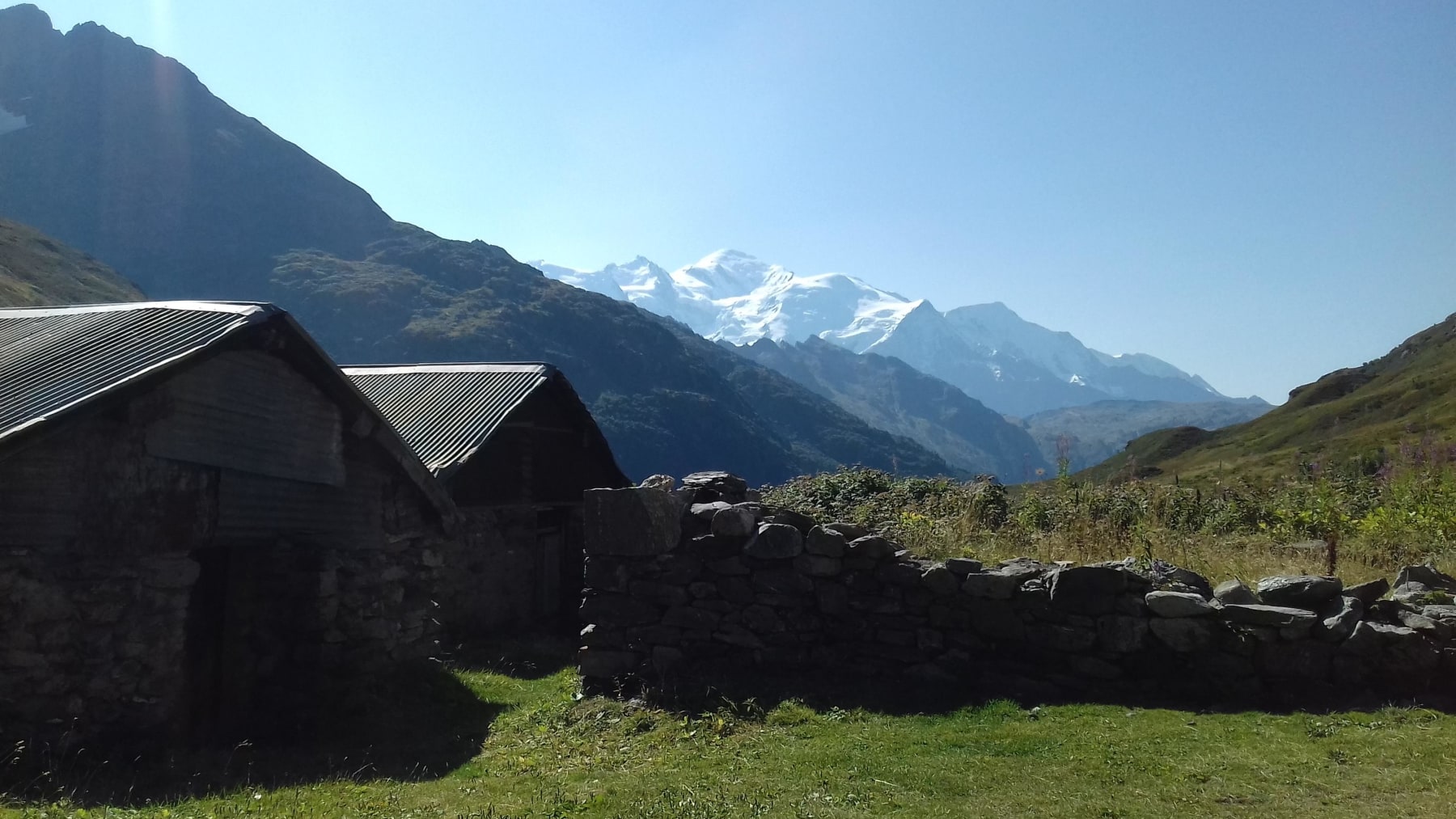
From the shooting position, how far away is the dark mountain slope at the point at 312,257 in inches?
4599

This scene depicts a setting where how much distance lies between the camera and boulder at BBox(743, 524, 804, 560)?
9.30 meters

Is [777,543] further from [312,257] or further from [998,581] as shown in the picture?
[312,257]

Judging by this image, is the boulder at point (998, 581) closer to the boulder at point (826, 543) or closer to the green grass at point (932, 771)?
the green grass at point (932, 771)

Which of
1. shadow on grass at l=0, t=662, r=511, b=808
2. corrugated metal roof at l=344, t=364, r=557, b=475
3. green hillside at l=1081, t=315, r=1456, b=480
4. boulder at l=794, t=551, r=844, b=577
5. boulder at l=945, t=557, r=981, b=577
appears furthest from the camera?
green hillside at l=1081, t=315, r=1456, b=480

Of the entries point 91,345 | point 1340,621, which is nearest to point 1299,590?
point 1340,621

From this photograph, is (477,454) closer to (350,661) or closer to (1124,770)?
(350,661)

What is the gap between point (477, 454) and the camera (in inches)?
691

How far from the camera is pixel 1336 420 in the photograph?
52562 mm

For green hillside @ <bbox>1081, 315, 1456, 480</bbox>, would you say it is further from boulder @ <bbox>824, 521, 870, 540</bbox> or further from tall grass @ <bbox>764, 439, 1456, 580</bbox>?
boulder @ <bbox>824, 521, 870, 540</bbox>

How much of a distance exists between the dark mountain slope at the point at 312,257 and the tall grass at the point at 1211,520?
8925 cm

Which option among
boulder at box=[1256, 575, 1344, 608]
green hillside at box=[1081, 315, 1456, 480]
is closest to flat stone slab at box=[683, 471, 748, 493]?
boulder at box=[1256, 575, 1344, 608]

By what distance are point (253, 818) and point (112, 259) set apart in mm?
155852

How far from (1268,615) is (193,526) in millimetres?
9791

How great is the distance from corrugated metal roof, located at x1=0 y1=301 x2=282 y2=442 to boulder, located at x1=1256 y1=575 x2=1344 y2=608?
32.7 ft
